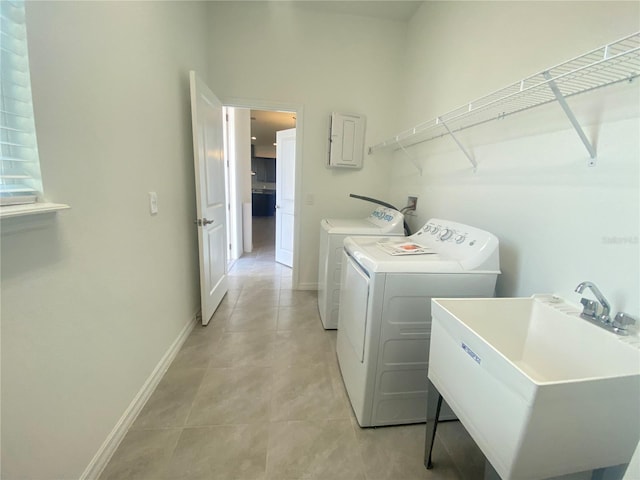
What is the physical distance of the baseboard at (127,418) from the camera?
112 centimetres

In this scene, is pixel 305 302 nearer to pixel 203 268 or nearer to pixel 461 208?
pixel 203 268

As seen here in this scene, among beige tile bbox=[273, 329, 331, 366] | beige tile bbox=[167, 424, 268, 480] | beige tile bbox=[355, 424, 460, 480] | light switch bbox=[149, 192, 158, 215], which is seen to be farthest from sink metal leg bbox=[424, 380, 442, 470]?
light switch bbox=[149, 192, 158, 215]

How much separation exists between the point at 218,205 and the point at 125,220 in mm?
1319

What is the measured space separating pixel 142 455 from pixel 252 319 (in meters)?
1.28

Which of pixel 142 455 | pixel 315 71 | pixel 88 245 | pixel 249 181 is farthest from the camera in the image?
pixel 249 181

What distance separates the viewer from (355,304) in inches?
57.9

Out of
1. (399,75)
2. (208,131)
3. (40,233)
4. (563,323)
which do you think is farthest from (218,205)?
(563,323)

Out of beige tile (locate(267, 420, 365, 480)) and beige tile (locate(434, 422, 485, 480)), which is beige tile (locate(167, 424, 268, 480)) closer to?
beige tile (locate(267, 420, 365, 480))

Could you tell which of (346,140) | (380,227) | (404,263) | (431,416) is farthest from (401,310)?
(346,140)

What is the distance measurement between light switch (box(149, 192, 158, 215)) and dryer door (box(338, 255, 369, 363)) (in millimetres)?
1199

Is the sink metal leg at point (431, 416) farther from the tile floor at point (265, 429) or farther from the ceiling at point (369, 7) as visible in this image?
the ceiling at point (369, 7)

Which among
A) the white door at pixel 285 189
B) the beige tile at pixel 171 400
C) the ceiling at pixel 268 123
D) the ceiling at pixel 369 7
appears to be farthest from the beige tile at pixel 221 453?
the ceiling at pixel 268 123

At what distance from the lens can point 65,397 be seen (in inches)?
38.1

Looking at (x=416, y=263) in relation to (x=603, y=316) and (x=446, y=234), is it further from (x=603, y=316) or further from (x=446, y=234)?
(x=603, y=316)
